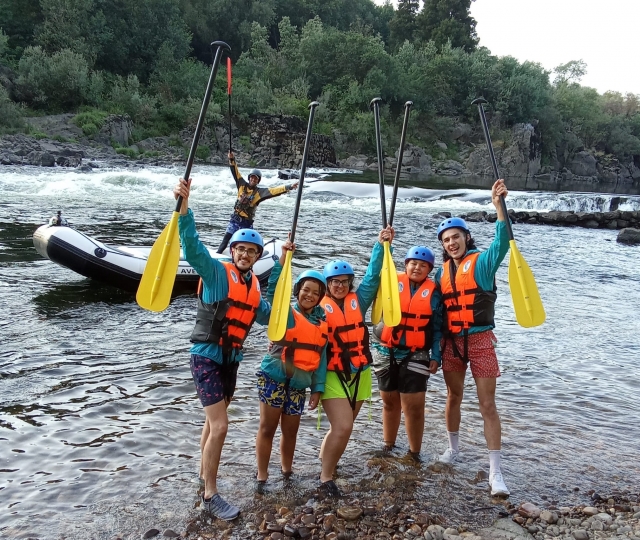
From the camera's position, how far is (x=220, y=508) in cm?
315

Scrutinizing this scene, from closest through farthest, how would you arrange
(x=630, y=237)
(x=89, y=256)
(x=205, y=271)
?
(x=205, y=271) < (x=89, y=256) < (x=630, y=237)

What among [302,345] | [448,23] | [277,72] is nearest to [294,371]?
[302,345]

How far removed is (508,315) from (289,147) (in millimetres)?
29529

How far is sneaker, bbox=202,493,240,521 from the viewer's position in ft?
10.2

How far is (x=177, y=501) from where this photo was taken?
130 inches

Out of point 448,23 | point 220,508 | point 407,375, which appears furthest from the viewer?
point 448,23

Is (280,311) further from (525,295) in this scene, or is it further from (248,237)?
(525,295)

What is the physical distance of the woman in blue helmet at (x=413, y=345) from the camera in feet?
12.2

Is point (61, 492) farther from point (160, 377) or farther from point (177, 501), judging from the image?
point (160, 377)

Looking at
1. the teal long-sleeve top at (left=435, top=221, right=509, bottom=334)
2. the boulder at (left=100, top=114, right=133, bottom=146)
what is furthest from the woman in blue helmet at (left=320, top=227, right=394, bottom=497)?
the boulder at (left=100, top=114, right=133, bottom=146)

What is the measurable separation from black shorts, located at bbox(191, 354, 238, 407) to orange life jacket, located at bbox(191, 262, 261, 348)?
121 millimetres

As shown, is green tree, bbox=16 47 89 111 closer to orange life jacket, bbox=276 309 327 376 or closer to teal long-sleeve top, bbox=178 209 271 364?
teal long-sleeve top, bbox=178 209 271 364

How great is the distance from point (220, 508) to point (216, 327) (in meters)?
1.02

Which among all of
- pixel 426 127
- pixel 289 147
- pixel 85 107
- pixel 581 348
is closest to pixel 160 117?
pixel 85 107
